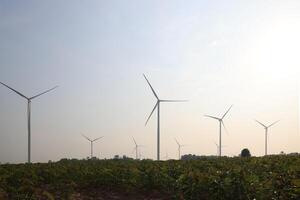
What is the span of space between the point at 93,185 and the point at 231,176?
7774 mm

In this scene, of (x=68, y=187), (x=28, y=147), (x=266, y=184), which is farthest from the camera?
(x=28, y=147)

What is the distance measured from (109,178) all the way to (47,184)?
3048 mm

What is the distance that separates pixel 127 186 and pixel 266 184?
24.0 feet

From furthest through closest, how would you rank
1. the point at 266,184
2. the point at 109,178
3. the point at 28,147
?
the point at 28,147, the point at 109,178, the point at 266,184

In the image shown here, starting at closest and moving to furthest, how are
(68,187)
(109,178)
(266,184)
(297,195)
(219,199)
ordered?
(297,195) < (266,184) < (219,199) < (68,187) < (109,178)

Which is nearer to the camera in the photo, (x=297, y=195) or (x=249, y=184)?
(x=297, y=195)

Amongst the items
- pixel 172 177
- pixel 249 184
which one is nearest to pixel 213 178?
pixel 249 184

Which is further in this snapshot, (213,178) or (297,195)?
(213,178)

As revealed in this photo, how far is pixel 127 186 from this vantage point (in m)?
19.9

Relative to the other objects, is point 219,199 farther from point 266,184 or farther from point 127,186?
point 127,186

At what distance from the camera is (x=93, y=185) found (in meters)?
21.3

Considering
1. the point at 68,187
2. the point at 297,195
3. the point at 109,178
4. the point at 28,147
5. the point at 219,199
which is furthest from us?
the point at 28,147

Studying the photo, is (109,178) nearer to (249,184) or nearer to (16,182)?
(16,182)

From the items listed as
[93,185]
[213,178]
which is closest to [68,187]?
[93,185]
